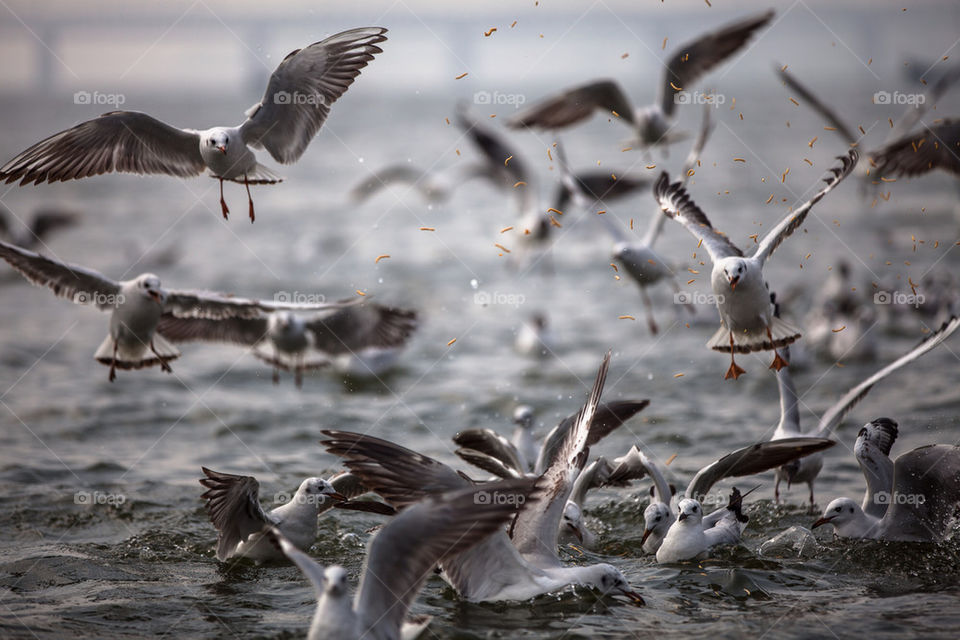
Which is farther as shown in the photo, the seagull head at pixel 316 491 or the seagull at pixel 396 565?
the seagull head at pixel 316 491

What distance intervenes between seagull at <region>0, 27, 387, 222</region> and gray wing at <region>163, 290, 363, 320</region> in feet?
2.53

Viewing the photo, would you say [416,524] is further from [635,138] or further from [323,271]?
[323,271]

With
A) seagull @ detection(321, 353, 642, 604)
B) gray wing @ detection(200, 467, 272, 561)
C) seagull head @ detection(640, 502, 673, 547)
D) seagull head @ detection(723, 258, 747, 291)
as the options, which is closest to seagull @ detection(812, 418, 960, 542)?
seagull head @ detection(640, 502, 673, 547)

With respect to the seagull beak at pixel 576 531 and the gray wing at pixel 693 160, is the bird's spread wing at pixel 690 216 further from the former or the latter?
the seagull beak at pixel 576 531

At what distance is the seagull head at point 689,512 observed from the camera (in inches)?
276

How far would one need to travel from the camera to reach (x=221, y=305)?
7.92 meters

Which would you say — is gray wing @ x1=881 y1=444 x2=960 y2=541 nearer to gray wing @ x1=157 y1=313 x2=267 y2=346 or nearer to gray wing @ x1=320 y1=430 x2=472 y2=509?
Result: gray wing @ x1=320 y1=430 x2=472 y2=509

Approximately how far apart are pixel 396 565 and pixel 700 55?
8.03 m

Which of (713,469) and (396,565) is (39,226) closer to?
(713,469)

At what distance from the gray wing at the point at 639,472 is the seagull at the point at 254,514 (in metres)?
2.05

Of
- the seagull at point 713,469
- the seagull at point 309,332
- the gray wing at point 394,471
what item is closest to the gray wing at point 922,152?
the seagull at point 713,469

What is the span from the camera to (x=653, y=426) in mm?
10672

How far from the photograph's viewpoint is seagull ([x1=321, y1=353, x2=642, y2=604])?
623 cm

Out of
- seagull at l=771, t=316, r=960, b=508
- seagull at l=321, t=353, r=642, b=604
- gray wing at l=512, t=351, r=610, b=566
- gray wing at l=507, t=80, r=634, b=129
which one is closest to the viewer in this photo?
seagull at l=321, t=353, r=642, b=604
